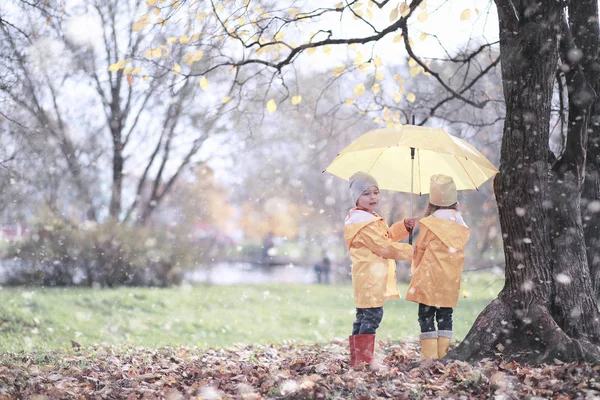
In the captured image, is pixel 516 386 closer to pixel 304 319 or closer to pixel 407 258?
pixel 407 258

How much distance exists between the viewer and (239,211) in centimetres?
3086

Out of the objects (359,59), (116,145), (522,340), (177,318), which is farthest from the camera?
(116,145)

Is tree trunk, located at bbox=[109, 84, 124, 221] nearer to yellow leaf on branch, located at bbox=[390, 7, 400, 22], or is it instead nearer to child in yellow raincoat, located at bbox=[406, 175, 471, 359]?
yellow leaf on branch, located at bbox=[390, 7, 400, 22]

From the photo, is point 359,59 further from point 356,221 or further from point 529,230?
point 529,230

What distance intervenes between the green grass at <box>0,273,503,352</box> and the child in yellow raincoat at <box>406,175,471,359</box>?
329cm

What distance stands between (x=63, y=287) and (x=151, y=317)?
367 cm

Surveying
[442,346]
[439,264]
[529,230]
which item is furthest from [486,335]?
[529,230]

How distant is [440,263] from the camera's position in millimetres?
5094

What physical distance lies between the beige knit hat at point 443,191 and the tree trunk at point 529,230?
1.32ft

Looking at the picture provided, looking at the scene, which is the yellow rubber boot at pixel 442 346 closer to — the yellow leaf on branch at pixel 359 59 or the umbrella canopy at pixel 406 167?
the umbrella canopy at pixel 406 167

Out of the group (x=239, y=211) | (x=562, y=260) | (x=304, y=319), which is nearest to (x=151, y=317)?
(x=304, y=319)

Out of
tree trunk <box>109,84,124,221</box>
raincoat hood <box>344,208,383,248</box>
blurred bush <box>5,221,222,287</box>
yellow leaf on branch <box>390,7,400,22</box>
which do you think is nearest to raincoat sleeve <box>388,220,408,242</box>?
raincoat hood <box>344,208,383,248</box>

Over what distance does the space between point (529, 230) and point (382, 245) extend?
1.23 metres

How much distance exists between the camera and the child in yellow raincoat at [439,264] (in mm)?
5098
